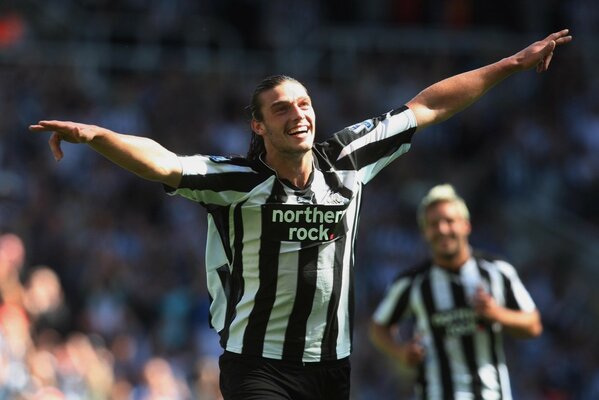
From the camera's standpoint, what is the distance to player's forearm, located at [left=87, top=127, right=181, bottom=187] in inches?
223

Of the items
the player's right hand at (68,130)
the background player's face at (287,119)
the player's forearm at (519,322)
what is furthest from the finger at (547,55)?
the player's right hand at (68,130)

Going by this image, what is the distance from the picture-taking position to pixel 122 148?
5691mm

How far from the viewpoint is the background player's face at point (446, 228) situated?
813cm

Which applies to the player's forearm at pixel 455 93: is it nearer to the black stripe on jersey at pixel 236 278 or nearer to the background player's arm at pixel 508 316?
the black stripe on jersey at pixel 236 278

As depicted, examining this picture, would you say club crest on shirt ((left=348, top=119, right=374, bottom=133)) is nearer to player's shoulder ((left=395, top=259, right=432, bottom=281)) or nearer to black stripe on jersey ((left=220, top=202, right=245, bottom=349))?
black stripe on jersey ((left=220, top=202, right=245, bottom=349))

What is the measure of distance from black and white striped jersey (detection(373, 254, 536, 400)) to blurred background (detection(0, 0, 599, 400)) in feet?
15.9

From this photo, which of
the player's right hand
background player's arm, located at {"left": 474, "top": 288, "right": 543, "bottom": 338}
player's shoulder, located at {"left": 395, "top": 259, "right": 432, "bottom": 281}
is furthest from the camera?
player's shoulder, located at {"left": 395, "top": 259, "right": 432, "bottom": 281}

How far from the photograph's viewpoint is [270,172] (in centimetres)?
620

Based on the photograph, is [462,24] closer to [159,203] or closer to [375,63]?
[375,63]

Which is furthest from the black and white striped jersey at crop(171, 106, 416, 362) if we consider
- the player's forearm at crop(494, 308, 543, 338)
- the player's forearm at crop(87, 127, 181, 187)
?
the player's forearm at crop(494, 308, 543, 338)

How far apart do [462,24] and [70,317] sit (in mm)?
8709

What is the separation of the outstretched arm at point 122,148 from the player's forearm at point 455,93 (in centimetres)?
140

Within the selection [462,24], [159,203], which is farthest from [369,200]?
[462,24]

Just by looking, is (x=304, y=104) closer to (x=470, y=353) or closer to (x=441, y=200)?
(x=441, y=200)
